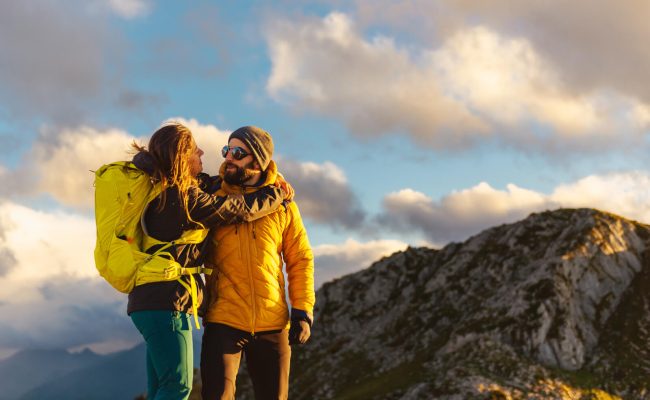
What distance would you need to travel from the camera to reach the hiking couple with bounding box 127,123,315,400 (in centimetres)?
666

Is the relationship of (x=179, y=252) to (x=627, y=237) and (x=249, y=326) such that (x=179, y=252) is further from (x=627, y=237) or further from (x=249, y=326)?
(x=627, y=237)

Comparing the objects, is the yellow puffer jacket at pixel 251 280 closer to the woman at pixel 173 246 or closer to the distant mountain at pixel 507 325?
the woman at pixel 173 246

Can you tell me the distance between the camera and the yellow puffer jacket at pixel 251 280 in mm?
7414

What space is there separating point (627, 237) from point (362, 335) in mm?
20514

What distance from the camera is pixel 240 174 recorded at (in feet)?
26.0

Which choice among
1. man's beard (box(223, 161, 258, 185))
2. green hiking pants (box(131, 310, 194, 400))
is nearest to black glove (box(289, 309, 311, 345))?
A: green hiking pants (box(131, 310, 194, 400))

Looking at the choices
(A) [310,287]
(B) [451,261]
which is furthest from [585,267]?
(A) [310,287]

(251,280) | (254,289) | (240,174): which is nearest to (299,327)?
(254,289)

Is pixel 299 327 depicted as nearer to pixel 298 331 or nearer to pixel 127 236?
pixel 298 331

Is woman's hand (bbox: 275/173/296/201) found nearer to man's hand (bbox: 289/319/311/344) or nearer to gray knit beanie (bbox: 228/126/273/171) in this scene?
gray knit beanie (bbox: 228/126/273/171)

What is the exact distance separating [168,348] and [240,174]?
96.2 inches

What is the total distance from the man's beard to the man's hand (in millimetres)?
1957

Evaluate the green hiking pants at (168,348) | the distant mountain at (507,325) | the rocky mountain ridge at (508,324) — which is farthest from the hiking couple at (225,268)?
the rocky mountain ridge at (508,324)

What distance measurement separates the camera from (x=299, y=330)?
7.63 metres
